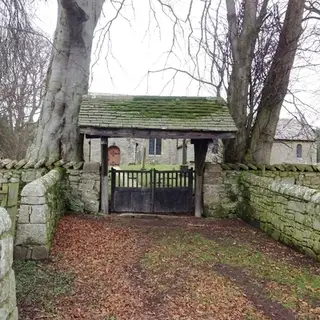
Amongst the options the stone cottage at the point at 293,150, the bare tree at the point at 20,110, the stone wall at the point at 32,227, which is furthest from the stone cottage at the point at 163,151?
the stone wall at the point at 32,227

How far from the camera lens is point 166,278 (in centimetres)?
471

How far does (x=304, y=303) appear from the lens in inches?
161

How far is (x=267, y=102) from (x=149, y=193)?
446 centimetres

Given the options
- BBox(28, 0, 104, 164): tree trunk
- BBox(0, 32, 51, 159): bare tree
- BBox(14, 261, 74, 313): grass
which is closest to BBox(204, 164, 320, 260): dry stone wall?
BBox(14, 261, 74, 313): grass

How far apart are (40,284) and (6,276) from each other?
1.71m

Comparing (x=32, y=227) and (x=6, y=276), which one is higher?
(x=6, y=276)

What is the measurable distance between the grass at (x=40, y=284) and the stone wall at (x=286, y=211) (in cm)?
376

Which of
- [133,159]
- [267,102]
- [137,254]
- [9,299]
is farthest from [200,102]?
[133,159]

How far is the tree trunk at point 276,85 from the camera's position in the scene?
10.6 meters

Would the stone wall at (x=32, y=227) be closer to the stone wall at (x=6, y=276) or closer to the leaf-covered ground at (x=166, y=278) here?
the leaf-covered ground at (x=166, y=278)

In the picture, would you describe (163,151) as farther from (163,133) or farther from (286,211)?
(286,211)

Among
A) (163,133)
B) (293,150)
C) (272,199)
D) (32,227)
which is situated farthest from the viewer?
(293,150)

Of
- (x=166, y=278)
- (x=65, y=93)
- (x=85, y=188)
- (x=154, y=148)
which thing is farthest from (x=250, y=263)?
(x=154, y=148)

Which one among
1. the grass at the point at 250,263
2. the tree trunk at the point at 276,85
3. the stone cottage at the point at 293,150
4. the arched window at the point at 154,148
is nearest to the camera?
the grass at the point at 250,263
